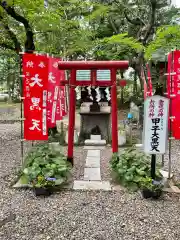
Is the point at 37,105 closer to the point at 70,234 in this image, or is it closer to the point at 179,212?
the point at 70,234

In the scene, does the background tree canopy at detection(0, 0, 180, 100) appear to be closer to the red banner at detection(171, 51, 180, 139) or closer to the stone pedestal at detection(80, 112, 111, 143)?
the red banner at detection(171, 51, 180, 139)

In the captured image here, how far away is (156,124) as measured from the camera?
4297 millimetres

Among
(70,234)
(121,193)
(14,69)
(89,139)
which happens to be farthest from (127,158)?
(14,69)

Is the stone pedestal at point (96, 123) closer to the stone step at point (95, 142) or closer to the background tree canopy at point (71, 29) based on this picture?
the stone step at point (95, 142)

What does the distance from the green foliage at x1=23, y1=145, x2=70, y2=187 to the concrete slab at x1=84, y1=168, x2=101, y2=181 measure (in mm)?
477

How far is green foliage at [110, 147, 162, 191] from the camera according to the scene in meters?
4.63

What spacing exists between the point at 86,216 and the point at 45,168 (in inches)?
54.1

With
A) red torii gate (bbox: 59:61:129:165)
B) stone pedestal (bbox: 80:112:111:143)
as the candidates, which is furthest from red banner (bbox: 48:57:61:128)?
stone pedestal (bbox: 80:112:111:143)

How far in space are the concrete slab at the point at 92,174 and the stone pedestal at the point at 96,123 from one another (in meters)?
3.54

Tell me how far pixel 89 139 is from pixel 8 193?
16.4 feet

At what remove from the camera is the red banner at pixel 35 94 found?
5.33 meters

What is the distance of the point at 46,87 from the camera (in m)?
5.46

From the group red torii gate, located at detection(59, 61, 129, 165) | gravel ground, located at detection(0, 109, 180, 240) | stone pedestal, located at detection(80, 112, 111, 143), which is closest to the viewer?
gravel ground, located at detection(0, 109, 180, 240)

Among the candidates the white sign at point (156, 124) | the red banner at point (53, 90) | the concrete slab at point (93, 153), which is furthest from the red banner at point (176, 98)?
the concrete slab at point (93, 153)
